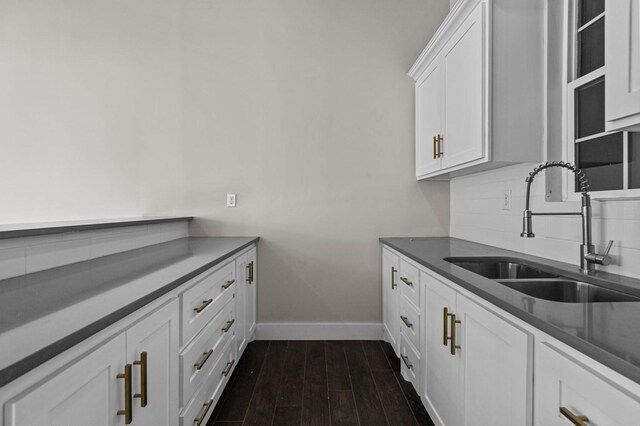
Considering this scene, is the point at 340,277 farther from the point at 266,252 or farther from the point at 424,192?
the point at 424,192

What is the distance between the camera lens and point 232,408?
6.30ft

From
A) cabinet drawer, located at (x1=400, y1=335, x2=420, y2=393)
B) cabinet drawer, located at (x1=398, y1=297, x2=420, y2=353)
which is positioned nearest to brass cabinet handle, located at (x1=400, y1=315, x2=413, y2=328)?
cabinet drawer, located at (x1=398, y1=297, x2=420, y2=353)

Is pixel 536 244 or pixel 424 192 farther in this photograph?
pixel 424 192

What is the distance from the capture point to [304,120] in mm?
2865

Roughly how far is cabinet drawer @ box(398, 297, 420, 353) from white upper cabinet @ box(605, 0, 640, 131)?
46.9 inches

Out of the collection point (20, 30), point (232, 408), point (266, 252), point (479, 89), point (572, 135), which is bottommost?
point (232, 408)

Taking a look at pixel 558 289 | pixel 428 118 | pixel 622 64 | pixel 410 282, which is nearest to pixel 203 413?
pixel 410 282

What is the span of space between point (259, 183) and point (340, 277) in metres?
1.01

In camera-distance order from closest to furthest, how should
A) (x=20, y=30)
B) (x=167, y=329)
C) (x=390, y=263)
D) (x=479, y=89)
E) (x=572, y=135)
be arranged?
(x=167, y=329) → (x=572, y=135) → (x=479, y=89) → (x=390, y=263) → (x=20, y=30)

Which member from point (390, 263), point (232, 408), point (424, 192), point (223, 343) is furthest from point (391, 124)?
point (232, 408)

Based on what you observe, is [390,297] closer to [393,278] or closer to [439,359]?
[393,278]

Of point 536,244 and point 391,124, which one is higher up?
point 391,124

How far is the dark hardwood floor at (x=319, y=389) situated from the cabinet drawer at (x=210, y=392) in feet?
0.52

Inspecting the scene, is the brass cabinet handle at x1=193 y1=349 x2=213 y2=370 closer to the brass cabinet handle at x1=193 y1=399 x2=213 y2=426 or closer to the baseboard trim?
the brass cabinet handle at x1=193 y1=399 x2=213 y2=426
